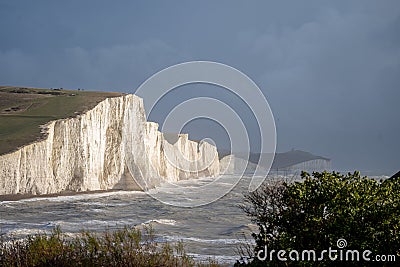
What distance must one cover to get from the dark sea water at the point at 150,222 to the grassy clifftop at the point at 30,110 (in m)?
8.51

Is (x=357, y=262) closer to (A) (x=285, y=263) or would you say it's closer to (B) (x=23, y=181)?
(A) (x=285, y=263)

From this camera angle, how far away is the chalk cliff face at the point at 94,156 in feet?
140

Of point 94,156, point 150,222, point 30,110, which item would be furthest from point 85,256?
point 30,110

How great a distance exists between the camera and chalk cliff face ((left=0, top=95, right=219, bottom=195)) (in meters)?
42.7

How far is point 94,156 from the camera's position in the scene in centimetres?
5344

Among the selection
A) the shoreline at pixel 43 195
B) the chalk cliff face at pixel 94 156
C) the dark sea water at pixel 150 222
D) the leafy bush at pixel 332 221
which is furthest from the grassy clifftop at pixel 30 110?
the leafy bush at pixel 332 221

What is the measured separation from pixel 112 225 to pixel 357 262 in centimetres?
1920

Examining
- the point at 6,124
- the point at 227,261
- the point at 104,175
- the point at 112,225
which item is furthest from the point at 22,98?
the point at 227,261

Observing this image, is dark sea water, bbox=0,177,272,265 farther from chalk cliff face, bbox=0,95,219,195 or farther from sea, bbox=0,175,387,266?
chalk cliff face, bbox=0,95,219,195

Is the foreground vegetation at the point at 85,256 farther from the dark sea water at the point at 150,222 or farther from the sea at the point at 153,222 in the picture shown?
the dark sea water at the point at 150,222

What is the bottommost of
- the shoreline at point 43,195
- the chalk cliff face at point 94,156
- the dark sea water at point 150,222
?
the dark sea water at point 150,222

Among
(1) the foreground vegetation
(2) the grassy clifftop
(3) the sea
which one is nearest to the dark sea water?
(3) the sea

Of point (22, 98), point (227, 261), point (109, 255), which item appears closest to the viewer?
point (109, 255)

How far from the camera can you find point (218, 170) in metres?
132
